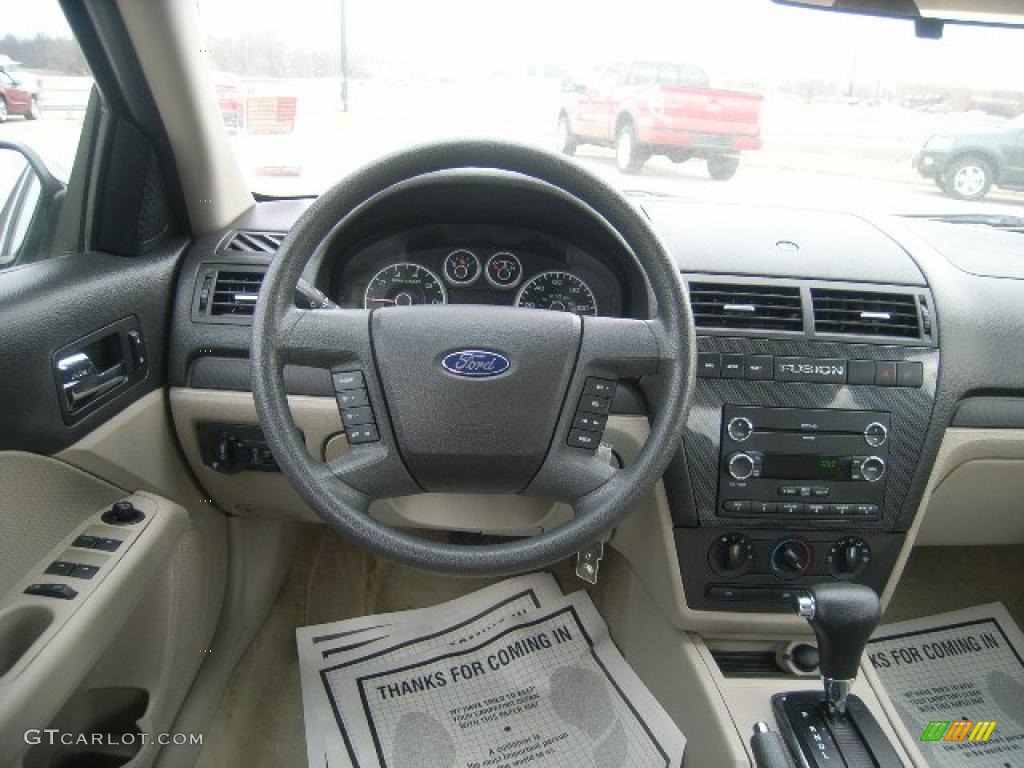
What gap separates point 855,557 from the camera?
143 centimetres

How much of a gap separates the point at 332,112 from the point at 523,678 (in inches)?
47.5

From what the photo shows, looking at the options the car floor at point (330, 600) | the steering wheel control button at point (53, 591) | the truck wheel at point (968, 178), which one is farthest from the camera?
the truck wheel at point (968, 178)

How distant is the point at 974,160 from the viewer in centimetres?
173

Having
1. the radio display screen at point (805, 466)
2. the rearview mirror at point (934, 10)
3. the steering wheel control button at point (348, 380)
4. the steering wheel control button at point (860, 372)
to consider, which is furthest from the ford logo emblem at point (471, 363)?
the rearview mirror at point (934, 10)

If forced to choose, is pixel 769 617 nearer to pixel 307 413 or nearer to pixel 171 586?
pixel 307 413

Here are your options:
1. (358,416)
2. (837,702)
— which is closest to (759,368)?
(837,702)

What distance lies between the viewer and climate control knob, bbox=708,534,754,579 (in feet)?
4.61

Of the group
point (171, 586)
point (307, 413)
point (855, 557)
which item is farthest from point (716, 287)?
point (171, 586)

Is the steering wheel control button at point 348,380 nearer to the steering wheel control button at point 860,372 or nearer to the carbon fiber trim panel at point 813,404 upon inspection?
the carbon fiber trim panel at point 813,404

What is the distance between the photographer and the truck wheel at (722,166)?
65.6 inches

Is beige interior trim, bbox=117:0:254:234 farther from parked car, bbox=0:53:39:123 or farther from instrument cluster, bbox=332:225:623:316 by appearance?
instrument cluster, bbox=332:225:623:316

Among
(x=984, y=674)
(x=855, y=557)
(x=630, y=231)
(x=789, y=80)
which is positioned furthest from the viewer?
(x=984, y=674)

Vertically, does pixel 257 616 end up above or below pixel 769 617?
below

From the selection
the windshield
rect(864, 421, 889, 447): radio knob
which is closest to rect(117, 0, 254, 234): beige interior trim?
the windshield
